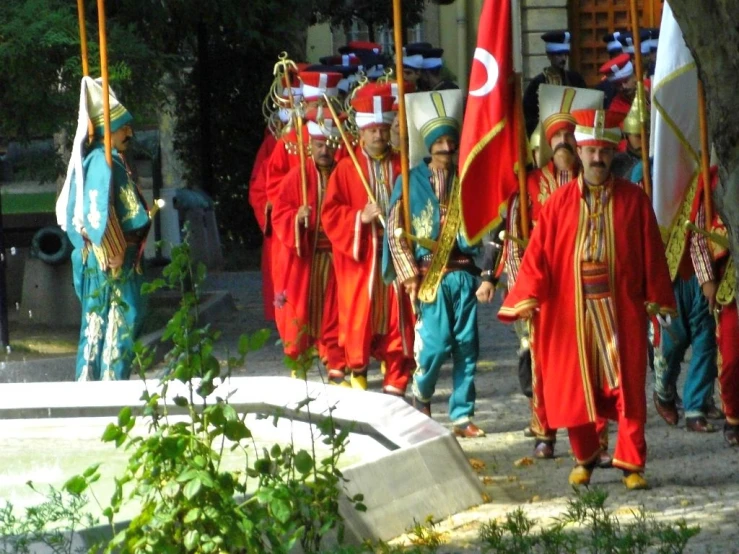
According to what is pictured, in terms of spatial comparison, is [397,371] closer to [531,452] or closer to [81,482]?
[531,452]

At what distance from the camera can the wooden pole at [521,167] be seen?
27.6 feet

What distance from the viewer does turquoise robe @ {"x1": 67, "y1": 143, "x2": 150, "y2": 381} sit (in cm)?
978

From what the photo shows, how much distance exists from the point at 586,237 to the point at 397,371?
291 centimetres

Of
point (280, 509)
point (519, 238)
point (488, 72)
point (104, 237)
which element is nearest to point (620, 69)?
point (488, 72)

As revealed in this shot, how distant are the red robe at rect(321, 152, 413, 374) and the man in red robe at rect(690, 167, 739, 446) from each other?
1.98 m

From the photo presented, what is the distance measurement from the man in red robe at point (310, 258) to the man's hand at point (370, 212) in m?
0.78

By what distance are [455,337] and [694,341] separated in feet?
4.09

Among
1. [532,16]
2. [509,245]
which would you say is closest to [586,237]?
[509,245]

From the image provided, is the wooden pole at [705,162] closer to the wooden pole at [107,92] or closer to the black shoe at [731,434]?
the black shoe at [731,434]

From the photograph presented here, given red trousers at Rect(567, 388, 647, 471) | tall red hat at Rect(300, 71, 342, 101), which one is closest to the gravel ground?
red trousers at Rect(567, 388, 647, 471)

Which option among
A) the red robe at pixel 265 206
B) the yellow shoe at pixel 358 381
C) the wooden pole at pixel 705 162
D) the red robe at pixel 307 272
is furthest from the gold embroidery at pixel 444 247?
the red robe at pixel 265 206

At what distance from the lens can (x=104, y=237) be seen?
979 centimetres

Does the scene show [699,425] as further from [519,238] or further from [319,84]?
[319,84]

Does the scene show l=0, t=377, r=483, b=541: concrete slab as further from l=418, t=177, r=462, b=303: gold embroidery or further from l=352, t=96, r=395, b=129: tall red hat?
l=352, t=96, r=395, b=129: tall red hat
